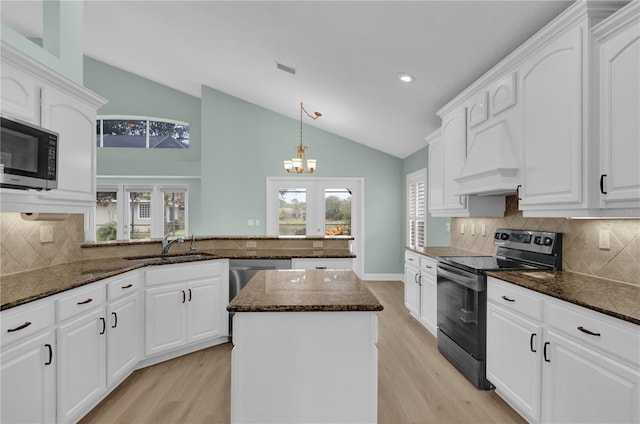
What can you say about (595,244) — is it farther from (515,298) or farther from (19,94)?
(19,94)

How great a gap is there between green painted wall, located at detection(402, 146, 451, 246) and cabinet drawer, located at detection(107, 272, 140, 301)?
3.69 meters

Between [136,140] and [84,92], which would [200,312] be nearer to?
[84,92]

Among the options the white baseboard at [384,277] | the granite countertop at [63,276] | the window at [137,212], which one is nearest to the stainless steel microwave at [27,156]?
the granite countertop at [63,276]

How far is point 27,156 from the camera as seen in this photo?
1854 millimetres

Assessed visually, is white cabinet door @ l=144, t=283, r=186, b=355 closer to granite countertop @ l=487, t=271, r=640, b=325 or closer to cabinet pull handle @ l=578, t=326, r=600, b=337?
granite countertop @ l=487, t=271, r=640, b=325

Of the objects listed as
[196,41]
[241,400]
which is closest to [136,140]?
[196,41]

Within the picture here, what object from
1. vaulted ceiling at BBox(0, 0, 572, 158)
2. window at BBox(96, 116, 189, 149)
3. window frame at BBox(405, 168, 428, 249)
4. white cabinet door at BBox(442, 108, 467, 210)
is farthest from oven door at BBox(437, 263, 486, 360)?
window at BBox(96, 116, 189, 149)

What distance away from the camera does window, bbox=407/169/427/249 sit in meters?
5.04

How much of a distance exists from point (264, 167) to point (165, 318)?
3.62m

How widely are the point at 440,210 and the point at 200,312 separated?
9.37 feet

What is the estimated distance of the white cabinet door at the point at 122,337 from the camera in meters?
2.21

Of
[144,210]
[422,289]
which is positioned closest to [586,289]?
[422,289]

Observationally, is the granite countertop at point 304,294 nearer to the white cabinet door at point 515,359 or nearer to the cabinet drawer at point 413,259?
the white cabinet door at point 515,359

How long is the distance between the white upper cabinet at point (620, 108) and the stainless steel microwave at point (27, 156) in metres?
3.22
